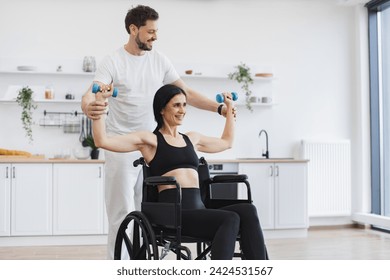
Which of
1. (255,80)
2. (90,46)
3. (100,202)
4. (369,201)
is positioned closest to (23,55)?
(90,46)

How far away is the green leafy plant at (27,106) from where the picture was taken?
5700 millimetres

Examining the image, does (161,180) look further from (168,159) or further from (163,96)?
(163,96)

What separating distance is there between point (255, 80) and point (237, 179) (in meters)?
3.46

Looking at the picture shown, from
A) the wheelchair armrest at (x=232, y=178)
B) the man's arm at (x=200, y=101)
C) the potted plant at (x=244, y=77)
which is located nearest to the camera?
the wheelchair armrest at (x=232, y=178)

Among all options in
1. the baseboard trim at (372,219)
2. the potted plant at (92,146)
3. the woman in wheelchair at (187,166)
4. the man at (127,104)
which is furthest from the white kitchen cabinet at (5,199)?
the baseboard trim at (372,219)

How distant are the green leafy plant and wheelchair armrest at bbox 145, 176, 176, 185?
10.9ft

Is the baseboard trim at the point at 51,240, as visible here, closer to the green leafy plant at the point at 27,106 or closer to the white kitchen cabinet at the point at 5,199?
the white kitchen cabinet at the point at 5,199

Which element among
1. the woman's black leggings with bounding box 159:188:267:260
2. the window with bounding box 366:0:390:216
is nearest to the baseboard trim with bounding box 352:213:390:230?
the window with bounding box 366:0:390:216

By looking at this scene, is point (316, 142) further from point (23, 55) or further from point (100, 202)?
point (23, 55)

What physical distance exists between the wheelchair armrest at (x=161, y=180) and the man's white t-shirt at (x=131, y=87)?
2.01 ft

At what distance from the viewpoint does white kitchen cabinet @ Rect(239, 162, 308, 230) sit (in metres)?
5.73

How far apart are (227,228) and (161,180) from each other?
365 mm

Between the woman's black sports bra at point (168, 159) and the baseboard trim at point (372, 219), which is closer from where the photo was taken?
the woman's black sports bra at point (168, 159)

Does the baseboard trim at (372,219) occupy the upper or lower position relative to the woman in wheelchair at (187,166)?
lower
